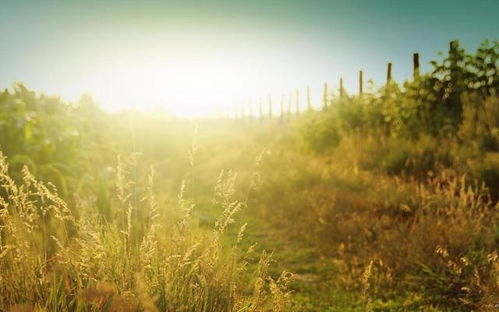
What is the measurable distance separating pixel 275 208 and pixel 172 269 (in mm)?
4680

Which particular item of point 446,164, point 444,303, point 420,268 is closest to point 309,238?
point 420,268

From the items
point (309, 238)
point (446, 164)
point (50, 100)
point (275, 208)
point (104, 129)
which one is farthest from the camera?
point (104, 129)

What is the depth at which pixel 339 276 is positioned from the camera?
402 centimetres

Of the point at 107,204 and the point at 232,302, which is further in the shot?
the point at 107,204

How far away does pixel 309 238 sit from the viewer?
5.22 metres

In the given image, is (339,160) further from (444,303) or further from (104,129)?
(444,303)

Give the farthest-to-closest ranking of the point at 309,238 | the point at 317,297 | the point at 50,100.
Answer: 1. the point at 50,100
2. the point at 309,238
3. the point at 317,297

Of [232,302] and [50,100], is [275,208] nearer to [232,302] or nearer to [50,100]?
[50,100]

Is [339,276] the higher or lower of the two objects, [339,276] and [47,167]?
the lower

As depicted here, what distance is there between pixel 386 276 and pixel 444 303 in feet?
1.93

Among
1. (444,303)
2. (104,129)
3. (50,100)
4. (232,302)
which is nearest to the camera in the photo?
(232,302)

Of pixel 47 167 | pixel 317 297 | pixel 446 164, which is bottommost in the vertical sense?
pixel 317 297

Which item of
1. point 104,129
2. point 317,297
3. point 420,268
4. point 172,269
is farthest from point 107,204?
point 104,129

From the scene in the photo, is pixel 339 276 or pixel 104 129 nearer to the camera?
pixel 339 276
